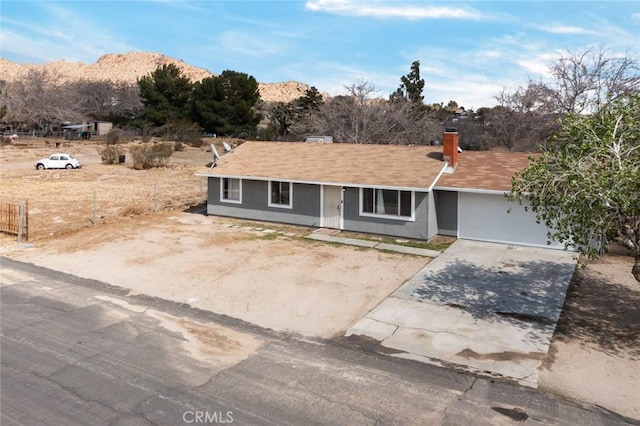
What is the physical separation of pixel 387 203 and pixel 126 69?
175 metres

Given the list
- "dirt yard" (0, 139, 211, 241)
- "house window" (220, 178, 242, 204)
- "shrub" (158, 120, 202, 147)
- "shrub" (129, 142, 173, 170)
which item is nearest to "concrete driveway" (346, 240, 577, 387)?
"house window" (220, 178, 242, 204)

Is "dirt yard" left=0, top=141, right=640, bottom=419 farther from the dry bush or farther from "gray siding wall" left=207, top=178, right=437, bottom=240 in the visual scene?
"gray siding wall" left=207, top=178, right=437, bottom=240

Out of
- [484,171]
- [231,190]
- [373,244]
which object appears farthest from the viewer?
[231,190]

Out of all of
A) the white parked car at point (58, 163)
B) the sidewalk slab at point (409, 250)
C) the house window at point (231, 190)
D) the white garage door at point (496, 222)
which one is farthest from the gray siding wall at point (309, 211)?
the white parked car at point (58, 163)

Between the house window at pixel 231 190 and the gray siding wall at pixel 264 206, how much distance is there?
194 mm

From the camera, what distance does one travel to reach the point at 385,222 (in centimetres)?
Answer: 1950

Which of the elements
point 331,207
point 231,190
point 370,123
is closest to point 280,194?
point 331,207

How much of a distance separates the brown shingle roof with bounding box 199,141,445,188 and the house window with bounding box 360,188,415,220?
0.51 metres

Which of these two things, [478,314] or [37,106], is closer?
[478,314]

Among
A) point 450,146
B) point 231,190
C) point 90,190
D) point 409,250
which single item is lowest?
point 409,250

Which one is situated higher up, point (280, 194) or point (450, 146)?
point (450, 146)

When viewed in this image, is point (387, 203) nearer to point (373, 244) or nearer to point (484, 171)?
point (373, 244)

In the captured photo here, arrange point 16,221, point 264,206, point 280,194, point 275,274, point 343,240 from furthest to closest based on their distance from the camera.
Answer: point 264,206 < point 280,194 < point 16,221 < point 343,240 < point 275,274

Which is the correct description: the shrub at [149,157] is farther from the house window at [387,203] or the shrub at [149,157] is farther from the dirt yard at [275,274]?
the house window at [387,203]
